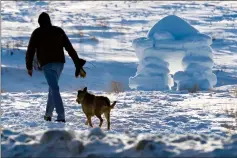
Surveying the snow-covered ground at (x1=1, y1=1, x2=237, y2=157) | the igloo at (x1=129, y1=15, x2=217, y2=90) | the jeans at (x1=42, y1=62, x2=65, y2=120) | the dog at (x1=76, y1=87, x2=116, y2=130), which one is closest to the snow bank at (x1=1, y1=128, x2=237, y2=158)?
the snow-covered ground at (x1=1, y1=1, x2=237, y2=157)

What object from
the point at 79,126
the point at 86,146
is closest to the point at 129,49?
the point at 79,126

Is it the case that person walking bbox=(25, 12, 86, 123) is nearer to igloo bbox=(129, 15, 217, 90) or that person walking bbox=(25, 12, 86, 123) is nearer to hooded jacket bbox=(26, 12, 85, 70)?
hooded jacket bbox=(26, 12, 85, 70)

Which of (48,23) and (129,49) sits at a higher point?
(48,23)

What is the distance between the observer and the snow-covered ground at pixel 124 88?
5.55 m

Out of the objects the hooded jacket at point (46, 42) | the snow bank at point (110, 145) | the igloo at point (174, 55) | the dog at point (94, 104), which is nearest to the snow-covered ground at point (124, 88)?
the snow bank at point (110, 145)

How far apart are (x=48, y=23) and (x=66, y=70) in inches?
344

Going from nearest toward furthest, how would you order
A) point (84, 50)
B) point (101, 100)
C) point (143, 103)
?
point (101, 100) → point (143, 103) → point (84, 50)

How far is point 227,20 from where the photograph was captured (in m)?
25.8

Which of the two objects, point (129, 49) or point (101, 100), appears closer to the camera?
point (101, 100)

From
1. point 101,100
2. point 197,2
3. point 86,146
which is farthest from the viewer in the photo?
point 197,2

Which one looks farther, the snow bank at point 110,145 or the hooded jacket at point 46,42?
the hooded jacket at point 46,42

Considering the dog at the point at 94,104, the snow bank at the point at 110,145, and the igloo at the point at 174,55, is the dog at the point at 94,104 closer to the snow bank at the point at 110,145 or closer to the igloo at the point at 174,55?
the snow bank at the point at 110,145

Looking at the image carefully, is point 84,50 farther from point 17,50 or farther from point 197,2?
point 197,2

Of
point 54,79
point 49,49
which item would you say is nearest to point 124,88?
point 54,79
